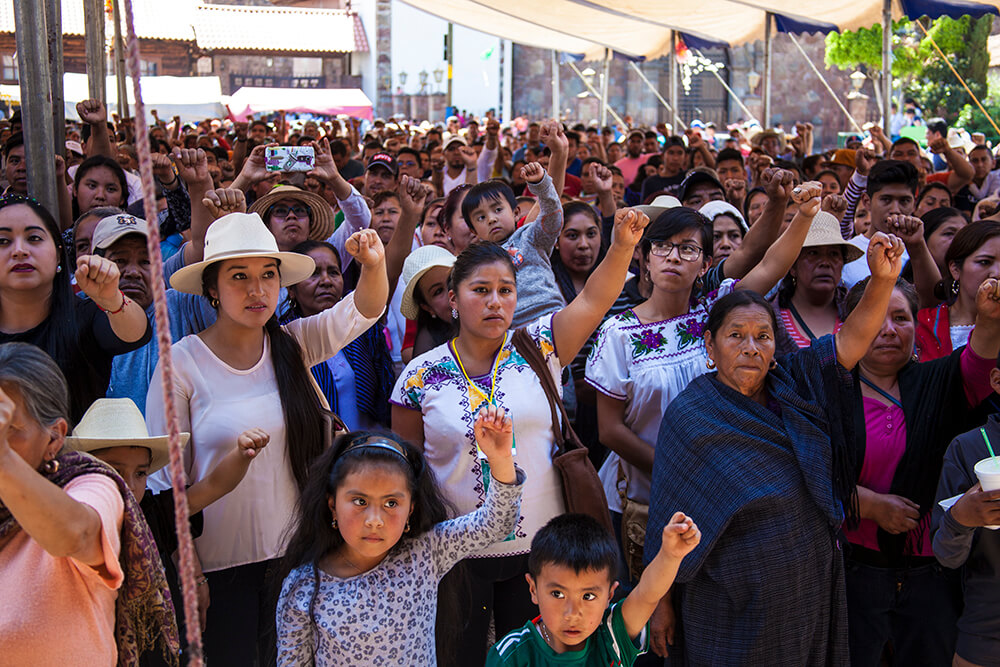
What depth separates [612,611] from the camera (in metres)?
2.28

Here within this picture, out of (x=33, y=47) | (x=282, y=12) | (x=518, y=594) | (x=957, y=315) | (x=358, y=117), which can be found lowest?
(x=518, y=594)

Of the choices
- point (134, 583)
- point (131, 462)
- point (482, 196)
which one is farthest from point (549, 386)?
point (482, 196)

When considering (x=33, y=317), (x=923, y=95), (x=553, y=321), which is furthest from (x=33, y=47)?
(x=923, y=95)

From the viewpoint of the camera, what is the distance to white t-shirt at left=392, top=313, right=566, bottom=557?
2.70m

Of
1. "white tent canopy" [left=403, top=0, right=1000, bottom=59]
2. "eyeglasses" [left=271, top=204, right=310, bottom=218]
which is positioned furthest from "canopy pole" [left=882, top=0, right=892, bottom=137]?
"eyeglasses" [left=271, top=204, right=310, bottom=218]

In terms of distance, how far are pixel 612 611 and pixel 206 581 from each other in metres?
1.08

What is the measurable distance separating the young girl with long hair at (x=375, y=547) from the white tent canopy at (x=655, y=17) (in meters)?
7.76

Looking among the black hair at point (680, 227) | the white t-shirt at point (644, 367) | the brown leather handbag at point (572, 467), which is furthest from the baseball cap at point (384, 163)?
the brown leather handbag at point (572, 467)

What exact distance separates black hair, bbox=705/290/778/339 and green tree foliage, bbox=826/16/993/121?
948 inches

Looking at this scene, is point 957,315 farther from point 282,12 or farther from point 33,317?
point 282,12

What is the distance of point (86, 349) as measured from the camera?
267cm

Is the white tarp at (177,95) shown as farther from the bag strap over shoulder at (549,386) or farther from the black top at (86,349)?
the bag strap over shoulder at (549,386)

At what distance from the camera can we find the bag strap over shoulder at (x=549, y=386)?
109 inches

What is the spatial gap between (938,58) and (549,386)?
2529cm
